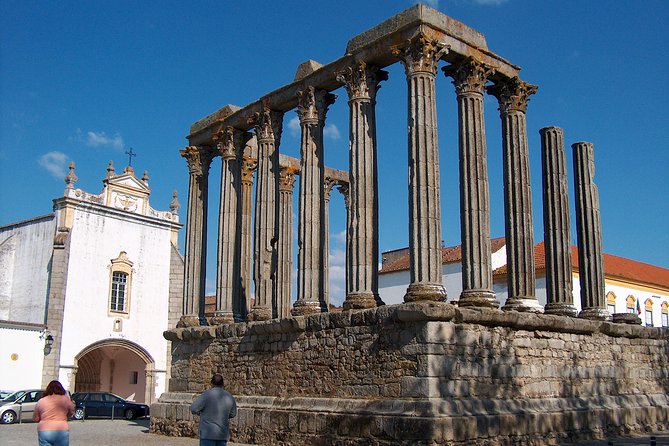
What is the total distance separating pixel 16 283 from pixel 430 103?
24405 millimetres

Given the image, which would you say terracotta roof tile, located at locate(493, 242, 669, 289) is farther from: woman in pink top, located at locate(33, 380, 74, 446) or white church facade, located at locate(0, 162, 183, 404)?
woman in pink top, located at locate(33, 380, 74, 446)

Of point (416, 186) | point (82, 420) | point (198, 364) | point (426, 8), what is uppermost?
point (426, 8)

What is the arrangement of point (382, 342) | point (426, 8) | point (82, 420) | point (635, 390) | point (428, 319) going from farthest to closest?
point (82, 420) → point (635, 390) → point (426, 8) → point (382, 342) → point (428, 319)

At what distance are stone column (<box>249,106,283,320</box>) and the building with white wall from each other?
1750 cm

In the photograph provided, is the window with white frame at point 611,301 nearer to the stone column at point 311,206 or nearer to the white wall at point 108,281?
the white wall at point 108,281

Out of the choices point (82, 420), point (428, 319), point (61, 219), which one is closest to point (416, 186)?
point (428, 319)

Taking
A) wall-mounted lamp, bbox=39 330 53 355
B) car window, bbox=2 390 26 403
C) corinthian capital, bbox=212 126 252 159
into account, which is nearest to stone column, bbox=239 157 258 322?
corinthian capital, bbox=212 126 252 159

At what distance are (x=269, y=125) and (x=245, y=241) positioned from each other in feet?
11.3

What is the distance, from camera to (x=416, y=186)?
564 inches

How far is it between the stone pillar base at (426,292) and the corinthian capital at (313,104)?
5504 millimetres

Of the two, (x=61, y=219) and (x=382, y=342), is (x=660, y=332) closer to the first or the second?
(x=382, y=342)

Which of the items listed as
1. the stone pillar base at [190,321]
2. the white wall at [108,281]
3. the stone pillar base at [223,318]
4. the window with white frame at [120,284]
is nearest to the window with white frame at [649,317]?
the white wall at [108,281]

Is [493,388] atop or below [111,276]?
below

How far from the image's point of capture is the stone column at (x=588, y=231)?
17.9 metres
